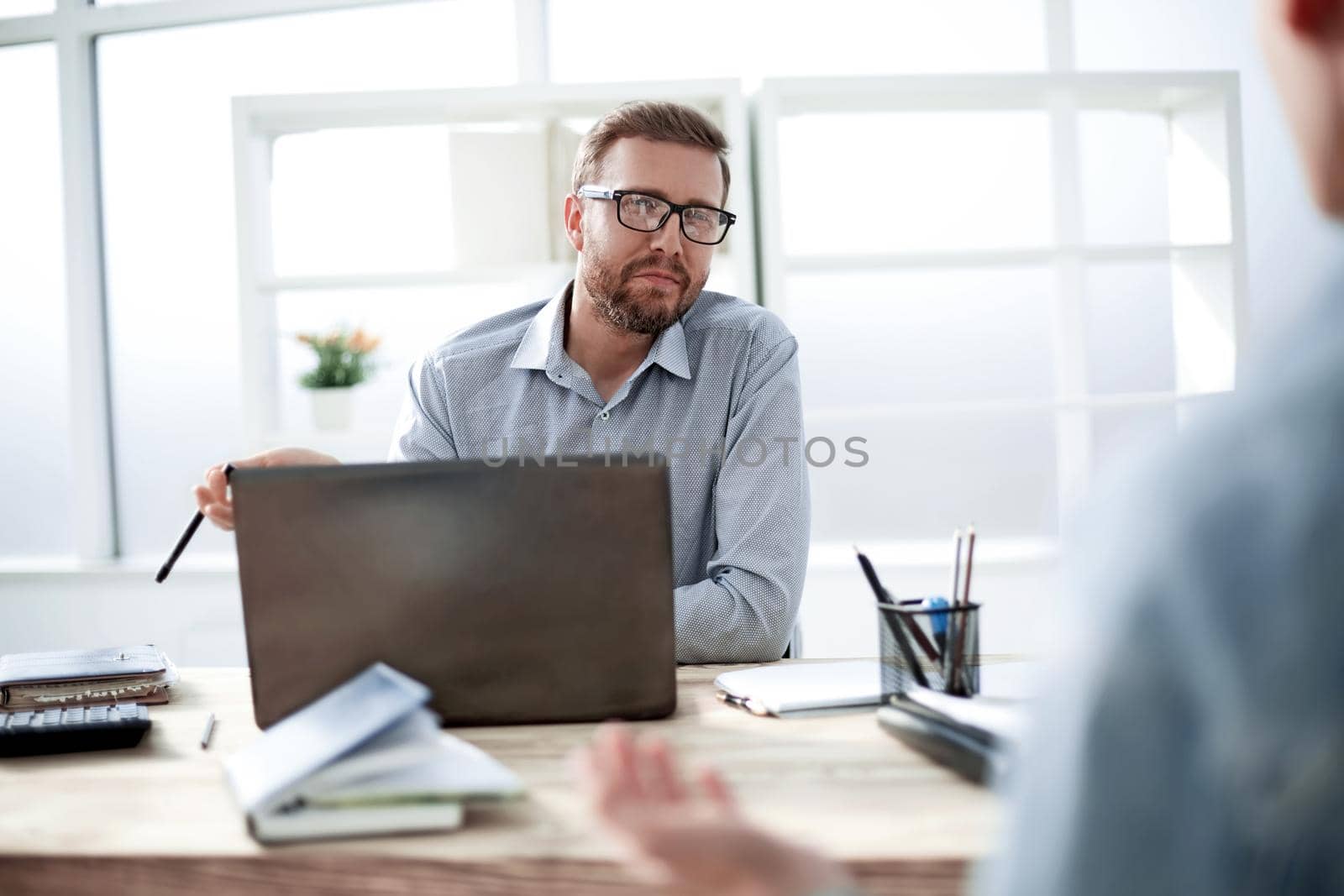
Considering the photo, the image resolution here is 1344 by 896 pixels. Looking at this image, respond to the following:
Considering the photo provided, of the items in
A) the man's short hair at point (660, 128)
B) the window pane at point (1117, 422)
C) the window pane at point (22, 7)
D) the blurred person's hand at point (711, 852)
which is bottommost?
the blurred person's hand at point (711, 852)

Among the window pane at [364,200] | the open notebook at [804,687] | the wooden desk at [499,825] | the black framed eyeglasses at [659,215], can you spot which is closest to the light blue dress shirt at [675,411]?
the black framed eyeglasses at [659,215]

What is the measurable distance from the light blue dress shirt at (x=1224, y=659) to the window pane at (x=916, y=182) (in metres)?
3.27

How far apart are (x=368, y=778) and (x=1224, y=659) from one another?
66 centimetres

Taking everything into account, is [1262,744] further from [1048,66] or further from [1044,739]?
[1048,66]

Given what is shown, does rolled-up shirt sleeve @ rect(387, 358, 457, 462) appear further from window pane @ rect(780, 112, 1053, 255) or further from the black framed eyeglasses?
window pane @ rect(780, 112, 1053, 255)

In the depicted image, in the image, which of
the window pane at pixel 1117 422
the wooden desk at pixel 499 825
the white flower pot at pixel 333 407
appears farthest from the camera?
the white flower pot at pixel 333 407

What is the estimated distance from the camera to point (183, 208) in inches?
153

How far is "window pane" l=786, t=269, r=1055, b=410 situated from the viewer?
3680mm

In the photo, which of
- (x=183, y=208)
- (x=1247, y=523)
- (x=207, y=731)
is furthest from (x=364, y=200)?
(x=1247, y=523)

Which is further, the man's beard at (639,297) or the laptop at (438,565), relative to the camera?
the man's beard at (639,297)

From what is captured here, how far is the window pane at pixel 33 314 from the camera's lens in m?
4.00

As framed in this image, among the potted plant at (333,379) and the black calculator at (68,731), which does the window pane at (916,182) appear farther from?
the black calculator at (68,731)

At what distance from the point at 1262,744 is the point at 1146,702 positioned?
0.11ft

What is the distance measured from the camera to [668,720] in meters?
1.12
